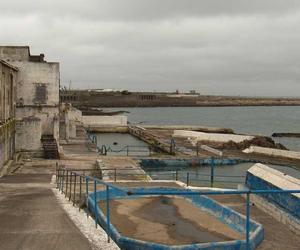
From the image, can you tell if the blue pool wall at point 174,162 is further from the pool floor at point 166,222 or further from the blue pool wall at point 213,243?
the blue pool wall at point 213,243

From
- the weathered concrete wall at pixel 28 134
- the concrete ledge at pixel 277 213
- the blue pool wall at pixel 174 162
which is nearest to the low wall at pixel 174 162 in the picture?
the blue pool wall at pixel 174 162

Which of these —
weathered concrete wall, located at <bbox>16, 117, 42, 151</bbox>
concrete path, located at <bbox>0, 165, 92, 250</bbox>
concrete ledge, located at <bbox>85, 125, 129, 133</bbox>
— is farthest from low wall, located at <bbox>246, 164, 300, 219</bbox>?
concrete ledge, located at <bbox>85, 125, 129, 133</bbox>

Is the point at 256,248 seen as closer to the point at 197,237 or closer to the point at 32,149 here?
the point at 197,237

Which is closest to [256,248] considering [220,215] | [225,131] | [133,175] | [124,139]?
[220,215]

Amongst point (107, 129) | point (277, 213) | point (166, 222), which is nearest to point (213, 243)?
point (166, 222)

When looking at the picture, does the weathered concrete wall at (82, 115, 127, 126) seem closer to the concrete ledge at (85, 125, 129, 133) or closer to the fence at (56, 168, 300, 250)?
the concrete ledge at (85, 125, 129, 133)

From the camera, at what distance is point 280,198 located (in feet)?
44.0

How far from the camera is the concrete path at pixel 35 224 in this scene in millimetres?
8211

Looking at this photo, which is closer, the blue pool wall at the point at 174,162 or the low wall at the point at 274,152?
the blue pool wall at the point at 174,162

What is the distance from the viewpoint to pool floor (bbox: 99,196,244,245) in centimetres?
1148

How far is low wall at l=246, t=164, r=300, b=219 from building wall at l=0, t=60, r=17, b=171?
12094 mm

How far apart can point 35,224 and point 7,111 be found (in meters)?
16.8

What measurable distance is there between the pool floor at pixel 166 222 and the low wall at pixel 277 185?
5.91ft

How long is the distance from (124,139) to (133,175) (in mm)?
40490
